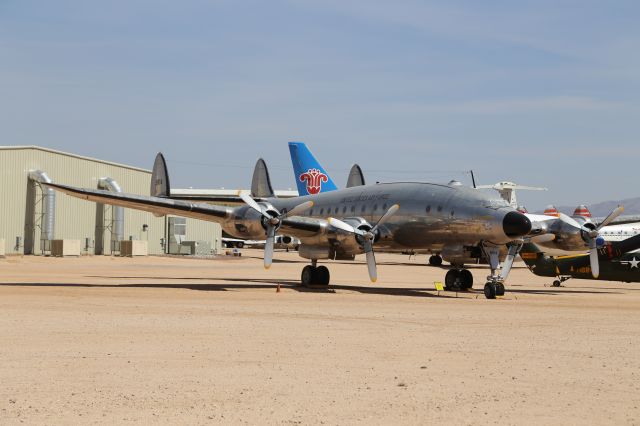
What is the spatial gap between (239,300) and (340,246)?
6763mm

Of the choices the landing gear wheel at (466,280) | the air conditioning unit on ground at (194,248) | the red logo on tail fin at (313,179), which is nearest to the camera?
the landing gear wheel at (466,280)

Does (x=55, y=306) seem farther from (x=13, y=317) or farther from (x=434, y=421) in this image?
(x=434, y=421)

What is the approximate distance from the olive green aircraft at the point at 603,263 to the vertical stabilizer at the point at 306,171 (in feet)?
35.5

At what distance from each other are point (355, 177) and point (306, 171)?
322cm

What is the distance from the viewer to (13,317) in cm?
1820

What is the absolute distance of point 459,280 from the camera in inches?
1276

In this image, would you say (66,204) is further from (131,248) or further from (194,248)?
(194,248)

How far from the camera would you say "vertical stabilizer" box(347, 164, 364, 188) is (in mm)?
41906

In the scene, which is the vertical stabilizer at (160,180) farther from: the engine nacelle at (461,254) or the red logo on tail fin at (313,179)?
the engine nacelle at (461,254)

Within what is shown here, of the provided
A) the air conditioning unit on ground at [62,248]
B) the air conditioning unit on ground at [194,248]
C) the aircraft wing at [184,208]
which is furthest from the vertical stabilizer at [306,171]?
the air conditioning unit on ground at [194,248]

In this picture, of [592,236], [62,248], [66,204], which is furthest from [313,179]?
[66,204]

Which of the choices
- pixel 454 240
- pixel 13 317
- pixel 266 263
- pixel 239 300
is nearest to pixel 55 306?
pixel 13 317

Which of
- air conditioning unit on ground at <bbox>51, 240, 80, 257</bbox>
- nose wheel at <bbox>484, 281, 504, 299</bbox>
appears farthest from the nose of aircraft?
air conditioning unit on ground at <bbox>51, 240, 80, 257</bbox>

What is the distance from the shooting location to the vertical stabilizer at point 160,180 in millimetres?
38156
